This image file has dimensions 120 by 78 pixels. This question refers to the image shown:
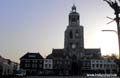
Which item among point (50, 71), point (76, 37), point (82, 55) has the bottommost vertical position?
point (50, 71)

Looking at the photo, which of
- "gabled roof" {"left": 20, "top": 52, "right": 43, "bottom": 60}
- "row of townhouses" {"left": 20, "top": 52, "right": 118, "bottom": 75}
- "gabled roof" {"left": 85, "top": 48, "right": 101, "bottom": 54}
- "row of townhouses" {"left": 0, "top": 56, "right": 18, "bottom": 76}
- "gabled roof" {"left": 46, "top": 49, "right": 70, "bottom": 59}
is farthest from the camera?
"gabled roof" {"left": 85, "top": 48, "right": 101, "bottom": 54}

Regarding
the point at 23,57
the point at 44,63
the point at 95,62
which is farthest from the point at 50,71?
the point at 95,62

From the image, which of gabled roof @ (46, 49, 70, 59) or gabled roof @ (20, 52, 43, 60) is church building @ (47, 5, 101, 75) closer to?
gabled roof @ (46, 49, 70, 59)

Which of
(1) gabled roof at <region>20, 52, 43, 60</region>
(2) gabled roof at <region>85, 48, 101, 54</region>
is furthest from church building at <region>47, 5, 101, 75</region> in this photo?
(1) gabled roof at <region>20, 52, 43, 60</region>

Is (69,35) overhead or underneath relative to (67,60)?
overhead

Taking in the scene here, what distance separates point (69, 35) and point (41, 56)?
18.7m

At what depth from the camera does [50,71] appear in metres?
128

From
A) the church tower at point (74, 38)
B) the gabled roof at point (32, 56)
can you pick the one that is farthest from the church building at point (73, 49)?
the gabled roof at point (32, 56)

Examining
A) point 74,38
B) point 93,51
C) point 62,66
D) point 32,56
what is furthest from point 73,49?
point 32,56

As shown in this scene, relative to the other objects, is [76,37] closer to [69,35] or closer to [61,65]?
[69,35]

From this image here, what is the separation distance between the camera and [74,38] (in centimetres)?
13012

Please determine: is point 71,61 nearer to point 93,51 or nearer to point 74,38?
point 74,38

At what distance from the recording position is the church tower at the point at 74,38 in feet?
421

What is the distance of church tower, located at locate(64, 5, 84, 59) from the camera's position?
128m
